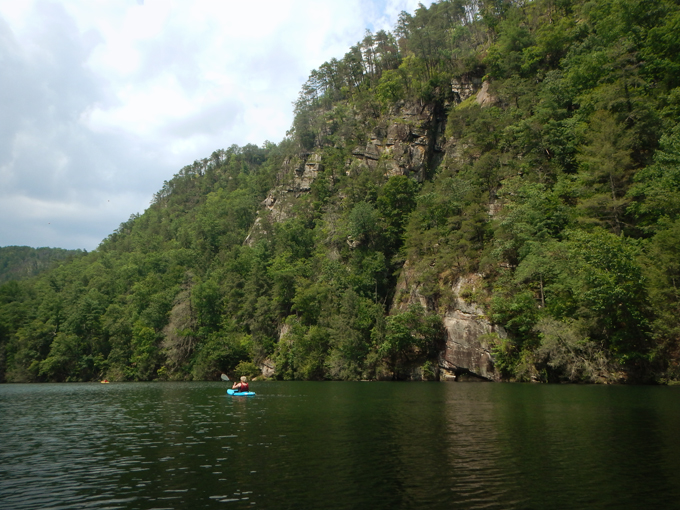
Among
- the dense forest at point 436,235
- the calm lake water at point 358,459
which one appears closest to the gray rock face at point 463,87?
the dense forest at point 436,235

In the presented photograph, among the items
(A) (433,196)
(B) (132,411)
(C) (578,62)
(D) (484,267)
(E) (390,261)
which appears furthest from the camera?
(E) (390,261)

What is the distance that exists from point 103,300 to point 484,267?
84.6 m

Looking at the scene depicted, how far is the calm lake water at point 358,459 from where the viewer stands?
10.2 meters

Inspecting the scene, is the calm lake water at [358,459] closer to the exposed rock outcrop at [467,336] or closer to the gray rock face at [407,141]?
the exposed rock outcrop at [467,336]

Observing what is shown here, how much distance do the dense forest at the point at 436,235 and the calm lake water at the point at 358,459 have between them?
19.8 m

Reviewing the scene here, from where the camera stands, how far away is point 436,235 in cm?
6306

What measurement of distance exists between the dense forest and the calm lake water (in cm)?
1976

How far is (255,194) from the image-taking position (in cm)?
11512

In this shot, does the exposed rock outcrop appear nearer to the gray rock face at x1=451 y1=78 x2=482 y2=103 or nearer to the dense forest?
the dense forest

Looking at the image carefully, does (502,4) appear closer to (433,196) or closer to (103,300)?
(433,196)

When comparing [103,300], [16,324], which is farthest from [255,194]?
[16,324]

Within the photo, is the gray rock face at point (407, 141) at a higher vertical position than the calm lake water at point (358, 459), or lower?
higher

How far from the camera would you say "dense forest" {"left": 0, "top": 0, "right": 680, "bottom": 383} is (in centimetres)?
4084

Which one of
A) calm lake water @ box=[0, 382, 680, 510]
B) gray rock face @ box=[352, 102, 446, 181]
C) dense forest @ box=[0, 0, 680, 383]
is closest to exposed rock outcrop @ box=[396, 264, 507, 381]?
dense forest @ box=[0, 0, 680, 383]
